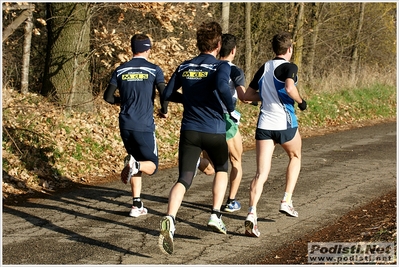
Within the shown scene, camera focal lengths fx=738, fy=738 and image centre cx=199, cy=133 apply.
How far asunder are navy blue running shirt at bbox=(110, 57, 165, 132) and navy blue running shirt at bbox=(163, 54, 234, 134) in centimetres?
125

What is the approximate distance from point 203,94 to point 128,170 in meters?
1.48

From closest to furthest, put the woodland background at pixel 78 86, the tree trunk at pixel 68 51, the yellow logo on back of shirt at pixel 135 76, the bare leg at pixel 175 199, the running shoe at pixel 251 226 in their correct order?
the bare leg at pixel 175 199 → the running shoe at pixel 251 226 → the yellow logo on back of shirt at pixel 135 76 → the woodland background at pixel 78 86 → the tree trunk at pixel 68 51

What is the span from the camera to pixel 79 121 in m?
14.4

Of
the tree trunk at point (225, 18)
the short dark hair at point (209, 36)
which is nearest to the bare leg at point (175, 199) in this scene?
the short dark hair at point (209, 36)

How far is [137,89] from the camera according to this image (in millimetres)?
8703

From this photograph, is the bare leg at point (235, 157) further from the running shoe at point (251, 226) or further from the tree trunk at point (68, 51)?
the tree trunk at point (68, 51)

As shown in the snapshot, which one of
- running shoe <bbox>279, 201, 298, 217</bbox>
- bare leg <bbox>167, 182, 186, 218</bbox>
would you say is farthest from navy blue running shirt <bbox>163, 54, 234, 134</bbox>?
running shoe <bbox>279, 201, 298, 217</bbox>

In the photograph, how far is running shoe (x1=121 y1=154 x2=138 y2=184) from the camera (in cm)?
824

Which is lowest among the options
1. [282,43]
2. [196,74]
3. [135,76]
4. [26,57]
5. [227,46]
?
[26,57]

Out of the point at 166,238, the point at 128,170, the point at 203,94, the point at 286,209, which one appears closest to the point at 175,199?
the point at 166,238

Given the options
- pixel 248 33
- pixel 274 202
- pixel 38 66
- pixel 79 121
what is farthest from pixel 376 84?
pixel 274 202

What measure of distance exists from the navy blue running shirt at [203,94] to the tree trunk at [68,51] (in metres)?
8.28

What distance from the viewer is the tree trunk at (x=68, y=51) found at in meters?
15.5

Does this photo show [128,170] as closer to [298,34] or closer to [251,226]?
[251,226]
